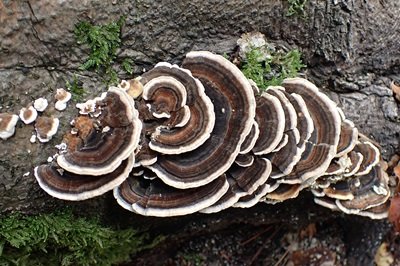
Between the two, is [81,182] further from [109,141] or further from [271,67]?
[271,67]

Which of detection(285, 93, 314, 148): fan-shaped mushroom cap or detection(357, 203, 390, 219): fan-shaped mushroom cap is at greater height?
detection(285, 93, 314, 148): fan-shaped mushroom cap

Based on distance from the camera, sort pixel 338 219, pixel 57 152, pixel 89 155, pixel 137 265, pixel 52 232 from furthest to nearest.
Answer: pixel 338 219, pixel 137 265, pixel 52 232, pixel 57 152, pixel 89 155

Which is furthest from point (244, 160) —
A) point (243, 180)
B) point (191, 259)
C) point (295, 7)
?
point (191, 259)

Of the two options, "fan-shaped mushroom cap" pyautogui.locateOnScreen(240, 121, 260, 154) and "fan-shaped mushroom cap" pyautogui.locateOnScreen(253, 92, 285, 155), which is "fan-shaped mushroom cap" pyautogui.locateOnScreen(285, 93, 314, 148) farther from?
"fan-shaped mushroom cap" pyautogui.locateOnScreen(240, 121, 260, 154)

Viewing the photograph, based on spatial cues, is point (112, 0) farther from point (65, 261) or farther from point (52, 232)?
point (65, 261)

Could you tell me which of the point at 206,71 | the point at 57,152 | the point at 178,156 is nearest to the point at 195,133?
the point at 178,156

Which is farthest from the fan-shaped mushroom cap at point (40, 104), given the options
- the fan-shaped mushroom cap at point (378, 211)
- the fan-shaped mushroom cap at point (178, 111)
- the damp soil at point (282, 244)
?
the fan-shaped mushroom cap at point (378, 211)

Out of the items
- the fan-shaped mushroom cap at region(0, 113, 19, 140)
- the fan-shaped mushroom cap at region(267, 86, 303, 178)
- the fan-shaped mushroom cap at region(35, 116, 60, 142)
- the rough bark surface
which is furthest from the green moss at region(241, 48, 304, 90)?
the fan-shaped mushroom cap at region(0, 113, 19, 140)

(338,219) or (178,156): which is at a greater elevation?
(178,156)
